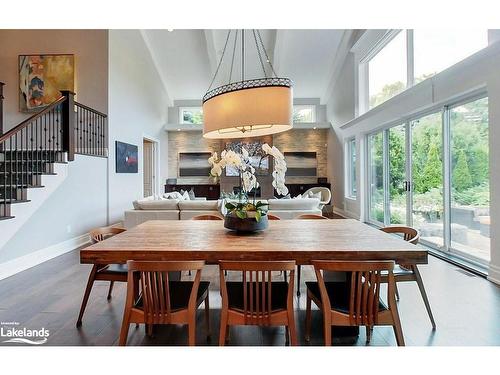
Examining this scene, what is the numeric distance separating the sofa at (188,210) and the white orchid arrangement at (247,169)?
8.74 ft

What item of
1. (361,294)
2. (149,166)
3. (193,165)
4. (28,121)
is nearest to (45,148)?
(28,121)

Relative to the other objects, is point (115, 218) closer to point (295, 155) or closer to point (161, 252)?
point (161, 252)

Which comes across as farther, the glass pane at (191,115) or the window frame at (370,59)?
the glass pane at (191,115)

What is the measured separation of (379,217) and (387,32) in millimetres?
3946

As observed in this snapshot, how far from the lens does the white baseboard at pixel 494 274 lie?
10.7 feet

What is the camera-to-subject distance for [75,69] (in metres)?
6.12

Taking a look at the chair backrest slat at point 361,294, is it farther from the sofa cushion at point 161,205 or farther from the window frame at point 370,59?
the window frame at point 370,59

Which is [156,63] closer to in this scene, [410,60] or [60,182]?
[60,182]

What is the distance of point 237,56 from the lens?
9062 millimetres

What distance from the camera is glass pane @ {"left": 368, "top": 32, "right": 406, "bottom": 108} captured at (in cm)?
570

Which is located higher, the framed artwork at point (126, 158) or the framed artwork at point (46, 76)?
the framed artwork at point (46, 76)

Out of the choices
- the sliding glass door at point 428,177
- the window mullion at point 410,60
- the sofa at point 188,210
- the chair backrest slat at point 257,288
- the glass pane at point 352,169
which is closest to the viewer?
the chair backrest slat at point 257,288

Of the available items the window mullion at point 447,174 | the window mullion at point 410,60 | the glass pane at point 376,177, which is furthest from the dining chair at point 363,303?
the glass pane at point 376,177

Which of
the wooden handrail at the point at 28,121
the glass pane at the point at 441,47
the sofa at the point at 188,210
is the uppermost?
the glass pane at the point at 441,47
